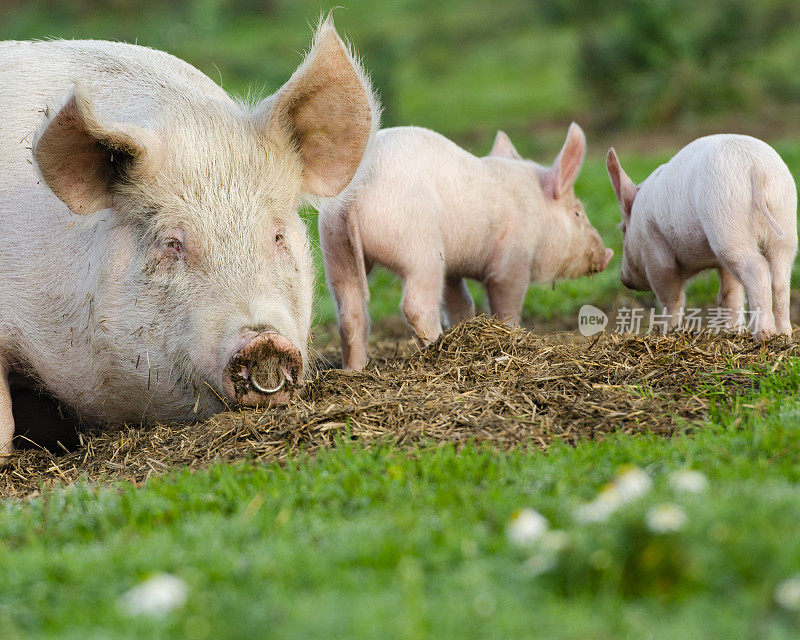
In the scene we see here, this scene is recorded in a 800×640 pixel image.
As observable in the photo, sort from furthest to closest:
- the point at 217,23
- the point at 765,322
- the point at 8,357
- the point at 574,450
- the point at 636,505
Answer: the point at 217,23
the point at 765,322
the point at 8,357
the point at 574,450
the point at 636,505

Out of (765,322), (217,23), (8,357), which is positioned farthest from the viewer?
(217,23)

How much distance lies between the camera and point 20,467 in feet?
13.5

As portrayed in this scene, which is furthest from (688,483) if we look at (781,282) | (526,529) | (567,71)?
(567,71)

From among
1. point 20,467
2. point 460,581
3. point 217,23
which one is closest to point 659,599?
point 460,581

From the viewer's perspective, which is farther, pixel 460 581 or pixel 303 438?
pixel 303 438

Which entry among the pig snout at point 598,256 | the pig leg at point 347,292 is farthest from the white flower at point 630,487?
the pig snout at point 598,256

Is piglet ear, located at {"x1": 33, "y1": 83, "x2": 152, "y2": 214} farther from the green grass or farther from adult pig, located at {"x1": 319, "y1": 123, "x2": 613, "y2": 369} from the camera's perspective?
the green grass

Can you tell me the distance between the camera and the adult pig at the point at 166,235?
3.82 m

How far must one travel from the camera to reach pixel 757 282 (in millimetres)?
4836

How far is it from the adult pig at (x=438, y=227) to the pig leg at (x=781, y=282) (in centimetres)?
147

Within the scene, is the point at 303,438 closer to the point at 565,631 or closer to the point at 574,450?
the point at 574,450

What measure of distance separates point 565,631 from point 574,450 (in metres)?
1.50

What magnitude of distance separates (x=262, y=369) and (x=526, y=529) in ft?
5.39

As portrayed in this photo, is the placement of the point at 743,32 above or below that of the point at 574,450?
above
